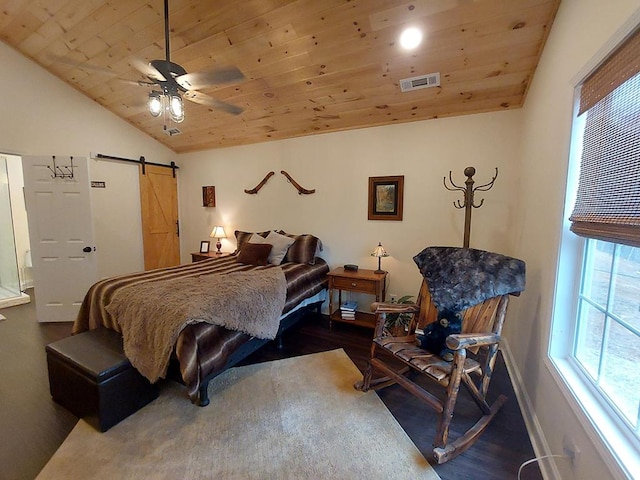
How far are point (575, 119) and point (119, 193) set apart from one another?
5367 mm

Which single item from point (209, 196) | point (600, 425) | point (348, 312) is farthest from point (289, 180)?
point (600, 425)

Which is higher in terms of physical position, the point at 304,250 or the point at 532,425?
the point at 304,250

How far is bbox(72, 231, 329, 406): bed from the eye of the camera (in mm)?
1895

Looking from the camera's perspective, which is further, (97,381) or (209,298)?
(209,298)

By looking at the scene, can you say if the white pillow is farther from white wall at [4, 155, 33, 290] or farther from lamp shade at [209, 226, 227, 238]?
white wall at [4, 155, 33, 290]

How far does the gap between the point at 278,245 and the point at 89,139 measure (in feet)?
10.4

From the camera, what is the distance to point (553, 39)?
1.84 metres

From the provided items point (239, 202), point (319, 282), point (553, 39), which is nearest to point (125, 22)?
point (239, 202)

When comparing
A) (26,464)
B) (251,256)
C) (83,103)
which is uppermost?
(83,103)

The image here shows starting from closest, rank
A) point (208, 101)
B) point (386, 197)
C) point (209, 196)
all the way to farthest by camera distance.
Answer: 1. point (208, 101)
2. point (386, 197)
3. point (209, 196)

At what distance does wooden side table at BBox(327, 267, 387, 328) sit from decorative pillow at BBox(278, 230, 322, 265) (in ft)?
1.34

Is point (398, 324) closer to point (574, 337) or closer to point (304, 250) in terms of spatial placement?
point (304, 250)

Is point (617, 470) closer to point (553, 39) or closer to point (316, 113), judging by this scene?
point (553, 39)

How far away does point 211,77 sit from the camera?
195 cm
